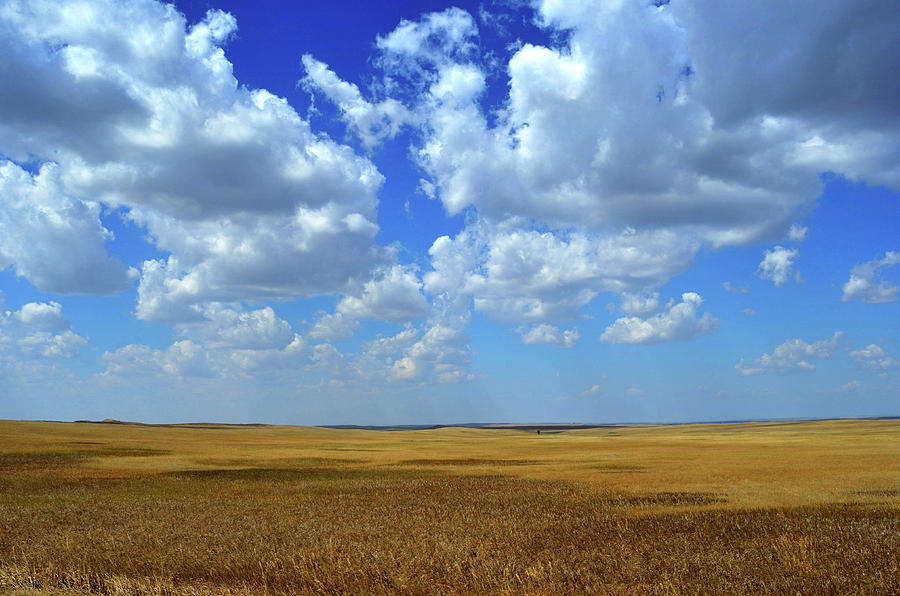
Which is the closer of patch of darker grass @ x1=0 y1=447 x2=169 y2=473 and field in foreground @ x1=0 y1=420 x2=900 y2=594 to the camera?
field in foreground @ x1=0 y1=420 x2=900 y2=594

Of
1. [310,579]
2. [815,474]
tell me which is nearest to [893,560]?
[310,579]

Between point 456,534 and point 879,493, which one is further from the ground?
point 456,534

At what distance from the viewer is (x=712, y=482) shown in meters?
32.6

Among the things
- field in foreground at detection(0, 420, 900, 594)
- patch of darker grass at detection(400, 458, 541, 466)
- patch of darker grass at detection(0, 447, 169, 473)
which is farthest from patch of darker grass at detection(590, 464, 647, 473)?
patch of darker grass at detection(0, 447, 169, 473)

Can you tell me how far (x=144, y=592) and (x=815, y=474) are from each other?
3558cm

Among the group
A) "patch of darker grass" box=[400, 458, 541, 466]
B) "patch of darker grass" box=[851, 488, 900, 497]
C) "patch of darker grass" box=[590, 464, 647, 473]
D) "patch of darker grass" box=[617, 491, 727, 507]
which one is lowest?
"patch of darker grass" box=[400, 458, 541, 466]

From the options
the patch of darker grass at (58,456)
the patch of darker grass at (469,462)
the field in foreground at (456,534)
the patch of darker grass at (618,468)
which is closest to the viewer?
the field in foreground at (456,534)

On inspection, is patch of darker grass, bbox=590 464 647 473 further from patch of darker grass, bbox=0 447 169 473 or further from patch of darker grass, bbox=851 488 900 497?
patch of darker grass, bbox=0 447 169 473

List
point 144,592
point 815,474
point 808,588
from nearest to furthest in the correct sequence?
point 808,588 < point 144,592 < point 815,474

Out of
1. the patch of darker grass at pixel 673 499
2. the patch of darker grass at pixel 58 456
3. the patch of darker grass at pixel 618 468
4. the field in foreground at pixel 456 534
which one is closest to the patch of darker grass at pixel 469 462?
the patch of darker grass at pixel 618 468

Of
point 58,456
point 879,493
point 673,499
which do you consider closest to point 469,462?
point 673,499

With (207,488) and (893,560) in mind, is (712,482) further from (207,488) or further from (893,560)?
(207,488)

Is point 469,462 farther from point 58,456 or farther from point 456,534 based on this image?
point 456,534

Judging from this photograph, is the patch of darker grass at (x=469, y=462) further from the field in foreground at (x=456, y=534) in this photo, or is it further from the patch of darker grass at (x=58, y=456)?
the patch of darker grass at (x=58, y=456)
